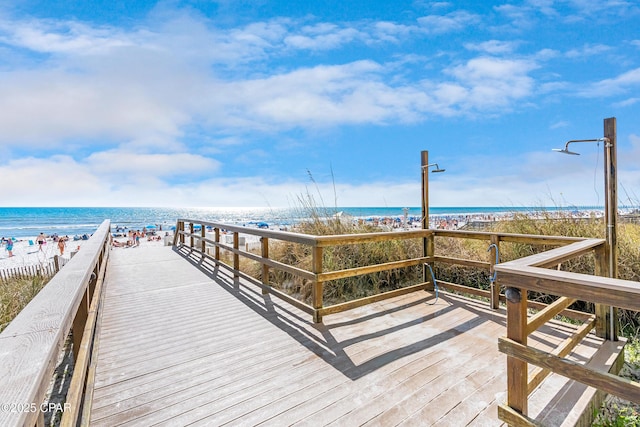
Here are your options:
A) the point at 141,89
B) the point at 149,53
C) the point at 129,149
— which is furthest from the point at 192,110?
the point at 129,149

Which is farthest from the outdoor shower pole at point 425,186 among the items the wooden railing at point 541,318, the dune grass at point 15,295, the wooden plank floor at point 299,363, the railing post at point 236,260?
the dune grass at point 15,295

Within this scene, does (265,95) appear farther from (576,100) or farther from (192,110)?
(576,100)

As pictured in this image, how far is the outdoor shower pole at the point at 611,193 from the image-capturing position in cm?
251

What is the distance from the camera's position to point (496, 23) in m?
5.68

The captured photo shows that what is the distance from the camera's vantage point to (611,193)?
255 cm

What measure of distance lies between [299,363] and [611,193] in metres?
3.00

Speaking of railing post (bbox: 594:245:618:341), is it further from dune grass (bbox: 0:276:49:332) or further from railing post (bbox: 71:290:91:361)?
dune grass (bbox: 0:276:49:332)

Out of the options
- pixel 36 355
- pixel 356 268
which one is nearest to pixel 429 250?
pixel 356 268

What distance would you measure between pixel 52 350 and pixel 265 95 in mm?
9201

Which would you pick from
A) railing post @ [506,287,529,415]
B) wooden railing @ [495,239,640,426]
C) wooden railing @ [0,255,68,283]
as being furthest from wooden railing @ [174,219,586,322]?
wooden railing @ [0,255,68,283]

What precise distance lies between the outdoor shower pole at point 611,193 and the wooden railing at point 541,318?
112 centimetres

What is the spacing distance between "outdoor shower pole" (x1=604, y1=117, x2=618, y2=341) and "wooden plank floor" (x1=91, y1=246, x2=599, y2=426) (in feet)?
1.01

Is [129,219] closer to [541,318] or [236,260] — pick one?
[236,260]

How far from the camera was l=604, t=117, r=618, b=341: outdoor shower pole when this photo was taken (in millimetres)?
2510
